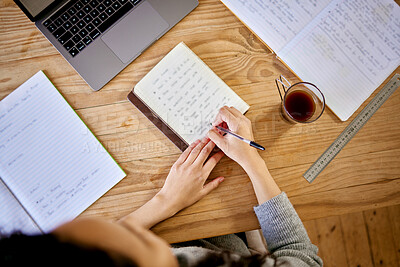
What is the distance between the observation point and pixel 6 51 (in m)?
0.81

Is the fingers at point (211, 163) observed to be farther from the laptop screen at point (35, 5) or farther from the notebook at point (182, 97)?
the laptop screen at point (35, 5)

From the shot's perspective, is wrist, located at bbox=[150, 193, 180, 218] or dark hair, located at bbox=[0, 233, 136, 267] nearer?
dark hair, located at bbox=[0, 233, 136, 267]

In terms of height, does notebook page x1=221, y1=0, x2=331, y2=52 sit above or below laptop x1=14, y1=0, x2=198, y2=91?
below

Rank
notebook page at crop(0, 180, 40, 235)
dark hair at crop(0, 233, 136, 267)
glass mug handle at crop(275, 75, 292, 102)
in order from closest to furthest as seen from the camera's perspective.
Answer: dark hair at crop(0, 233, 136, 267)
notebook page at crop(0, 180, 40, 235)
glass mug handle at crop(275, 75, 292, 102)

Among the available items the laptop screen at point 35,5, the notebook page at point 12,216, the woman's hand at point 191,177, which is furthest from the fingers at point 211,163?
the laptop screen at point 35,5

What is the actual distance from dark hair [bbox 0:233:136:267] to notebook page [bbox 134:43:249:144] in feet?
1.40

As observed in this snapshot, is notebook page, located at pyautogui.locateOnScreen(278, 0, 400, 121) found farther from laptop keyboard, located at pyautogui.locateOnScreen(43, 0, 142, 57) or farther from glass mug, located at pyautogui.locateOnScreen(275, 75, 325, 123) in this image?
laptop keyboard, located at pyautogui.locateOnScreen(43, 0, 142, 57)

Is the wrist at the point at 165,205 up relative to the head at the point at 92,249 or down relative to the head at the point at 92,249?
down

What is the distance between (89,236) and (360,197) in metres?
0.76

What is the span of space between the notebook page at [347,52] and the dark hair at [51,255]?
72cm

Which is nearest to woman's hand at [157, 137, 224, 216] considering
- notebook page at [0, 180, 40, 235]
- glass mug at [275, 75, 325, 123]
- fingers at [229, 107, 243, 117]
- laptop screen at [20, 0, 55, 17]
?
fingers at [229, 107, 243, 117]

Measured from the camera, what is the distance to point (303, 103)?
810 mm

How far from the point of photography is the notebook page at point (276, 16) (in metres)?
0.84

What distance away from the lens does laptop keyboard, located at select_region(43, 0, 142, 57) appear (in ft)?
2.57
